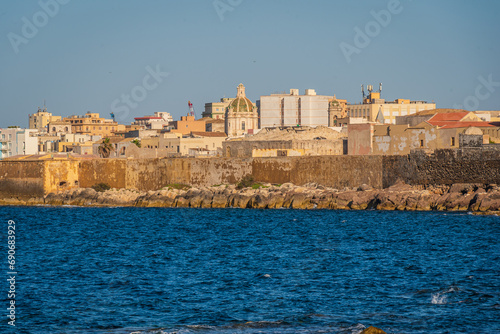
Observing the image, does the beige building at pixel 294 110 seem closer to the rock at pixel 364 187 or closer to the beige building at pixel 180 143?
the beige building at pixel 180 143

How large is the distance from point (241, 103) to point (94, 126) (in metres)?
24.8

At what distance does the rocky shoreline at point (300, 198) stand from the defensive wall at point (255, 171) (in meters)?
0.75

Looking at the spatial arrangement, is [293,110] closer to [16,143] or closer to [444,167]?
[16,143]

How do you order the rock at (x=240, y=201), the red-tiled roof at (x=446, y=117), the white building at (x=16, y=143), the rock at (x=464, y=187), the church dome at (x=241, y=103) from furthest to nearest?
the church dome at (x=241, y=103)
the white building at (x=16, y=143)
the red-tiled roof at (x=446, y=117)
the rock at (x=240, y=201)
the rock at (x=464, y=187)

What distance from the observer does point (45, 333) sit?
58.4 feet

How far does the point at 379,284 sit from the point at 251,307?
4557mm

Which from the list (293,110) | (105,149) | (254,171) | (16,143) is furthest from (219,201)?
(16,143)

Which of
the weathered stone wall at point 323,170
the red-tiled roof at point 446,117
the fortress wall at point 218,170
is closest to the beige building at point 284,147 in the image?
the fortress wall at point 218,170

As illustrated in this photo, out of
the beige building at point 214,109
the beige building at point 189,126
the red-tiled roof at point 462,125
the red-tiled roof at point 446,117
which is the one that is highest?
the beige building at point 214,109

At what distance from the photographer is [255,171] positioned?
56.0 m

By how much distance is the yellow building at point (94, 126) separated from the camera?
108 meters

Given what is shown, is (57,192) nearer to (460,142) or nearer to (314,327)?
(460,142)

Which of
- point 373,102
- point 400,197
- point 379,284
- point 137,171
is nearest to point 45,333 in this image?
point 379,284

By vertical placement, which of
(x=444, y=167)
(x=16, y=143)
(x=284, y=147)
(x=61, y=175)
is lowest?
(x=61, y=175)
